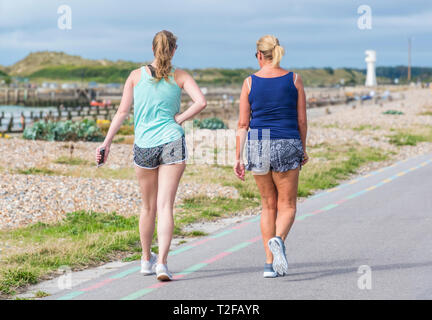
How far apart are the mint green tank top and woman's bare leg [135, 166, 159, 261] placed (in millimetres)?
288

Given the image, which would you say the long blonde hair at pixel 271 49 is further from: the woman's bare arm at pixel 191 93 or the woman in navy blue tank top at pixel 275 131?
the woman's bare arm at pixel 191 93

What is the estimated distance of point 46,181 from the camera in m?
13.9

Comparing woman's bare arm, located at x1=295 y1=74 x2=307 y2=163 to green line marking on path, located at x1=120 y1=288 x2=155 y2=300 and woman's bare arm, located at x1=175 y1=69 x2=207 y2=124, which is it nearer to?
woman's bare arm, located at x1=175 y1=69 x2=207 y2=124

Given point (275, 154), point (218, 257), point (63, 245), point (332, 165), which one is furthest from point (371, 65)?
point (275, 154)

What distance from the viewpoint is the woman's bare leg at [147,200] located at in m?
7.11

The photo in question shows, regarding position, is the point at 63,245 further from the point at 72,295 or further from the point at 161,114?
the point at 161,114

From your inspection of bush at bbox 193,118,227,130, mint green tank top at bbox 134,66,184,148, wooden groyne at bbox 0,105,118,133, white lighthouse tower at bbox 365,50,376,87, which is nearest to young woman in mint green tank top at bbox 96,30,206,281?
mint green tank top at bbox 134,66,184,148

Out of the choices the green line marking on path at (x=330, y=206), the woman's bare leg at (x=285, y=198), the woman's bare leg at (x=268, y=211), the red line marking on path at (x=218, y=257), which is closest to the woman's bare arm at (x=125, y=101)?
the woman's bare leg at (x=268, y=211)

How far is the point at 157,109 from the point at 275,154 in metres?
1.16

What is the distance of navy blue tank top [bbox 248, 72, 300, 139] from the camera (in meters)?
7.02

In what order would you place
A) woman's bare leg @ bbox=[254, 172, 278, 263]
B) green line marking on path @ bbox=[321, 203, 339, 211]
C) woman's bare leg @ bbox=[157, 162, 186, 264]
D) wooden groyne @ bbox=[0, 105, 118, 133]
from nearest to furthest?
woman's bare leg @ bbox=[157, 162, 186, 264] → woman's bare leg @ bbox=[254, 172, 278, 263] → green line marking on path @ bbox=[321, 203, 339, 211] → wooden groyne @ bbox=[0, 105, 118, 133]
